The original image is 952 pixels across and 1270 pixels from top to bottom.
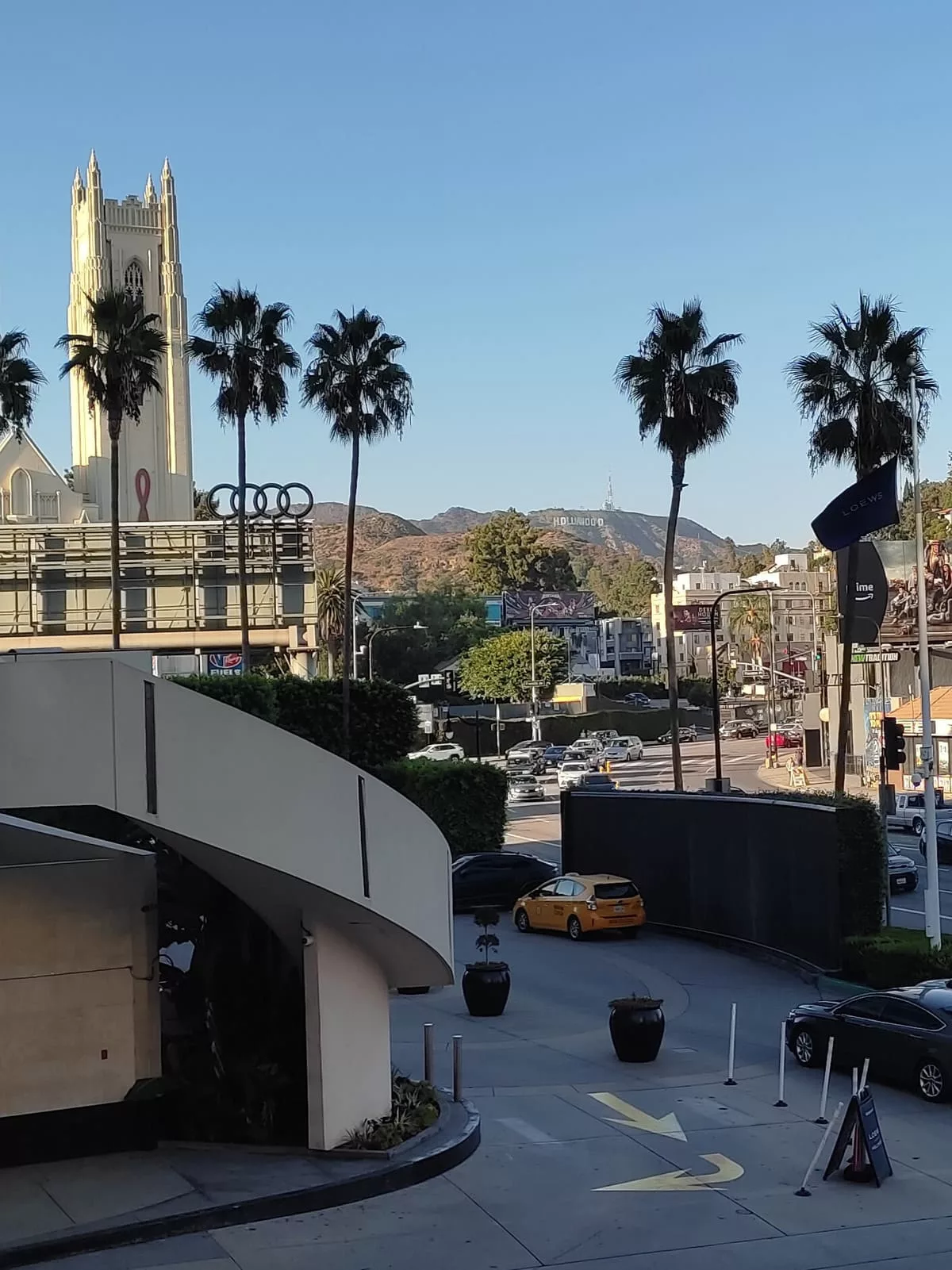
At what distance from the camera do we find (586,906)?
28.6 metres

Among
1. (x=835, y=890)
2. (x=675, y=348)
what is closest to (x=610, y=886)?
(x=835, y=890)

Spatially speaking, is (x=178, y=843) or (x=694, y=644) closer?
(x=178, y=843)

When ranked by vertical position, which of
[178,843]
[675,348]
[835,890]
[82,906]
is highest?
[675,348]

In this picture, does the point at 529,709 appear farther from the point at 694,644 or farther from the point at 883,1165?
the point at 883,1165

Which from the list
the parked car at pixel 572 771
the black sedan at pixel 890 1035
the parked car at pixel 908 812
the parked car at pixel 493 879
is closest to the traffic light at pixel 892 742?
the black sedan at pixel 890 1035

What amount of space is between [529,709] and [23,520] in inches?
1708

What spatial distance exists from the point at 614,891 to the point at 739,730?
9475 centimetres

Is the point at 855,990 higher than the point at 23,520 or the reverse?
the reverse

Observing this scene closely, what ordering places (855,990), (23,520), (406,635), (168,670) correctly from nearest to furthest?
(855,990) < (168,670) < (23,520) < (406,635)

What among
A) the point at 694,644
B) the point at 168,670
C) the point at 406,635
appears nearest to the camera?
the point at 168,670

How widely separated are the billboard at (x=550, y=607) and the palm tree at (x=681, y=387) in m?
109

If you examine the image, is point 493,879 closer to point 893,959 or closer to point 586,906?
point 586,906

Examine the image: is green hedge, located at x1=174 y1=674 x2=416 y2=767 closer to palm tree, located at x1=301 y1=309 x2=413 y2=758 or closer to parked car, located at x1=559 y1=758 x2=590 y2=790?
palm tree, located at x1=301 y1=309 x2=413 y2=758

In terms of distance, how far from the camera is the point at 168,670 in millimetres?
89875
